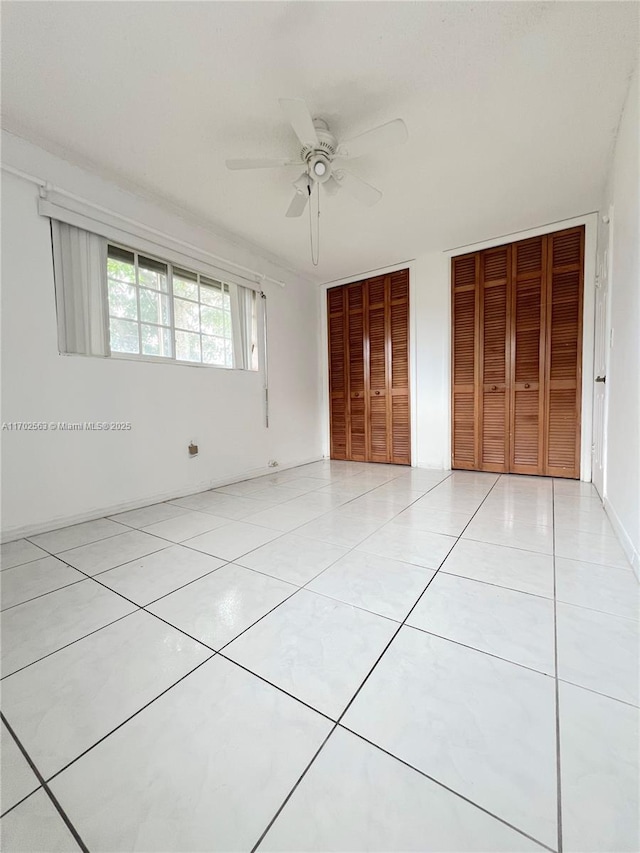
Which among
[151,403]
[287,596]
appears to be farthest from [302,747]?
[151,403]

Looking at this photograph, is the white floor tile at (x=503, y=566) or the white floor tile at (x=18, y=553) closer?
the white floor tile at (x=503, y=566)

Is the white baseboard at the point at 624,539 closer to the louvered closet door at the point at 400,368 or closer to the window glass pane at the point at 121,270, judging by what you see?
the louvered closet door at the point at 400,368

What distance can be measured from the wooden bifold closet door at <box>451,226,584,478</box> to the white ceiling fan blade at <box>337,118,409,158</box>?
2.45 m

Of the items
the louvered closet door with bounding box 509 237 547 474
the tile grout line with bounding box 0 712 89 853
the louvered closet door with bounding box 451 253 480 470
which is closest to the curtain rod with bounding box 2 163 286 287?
the louvered closet door with bounding box 451 253 480 470

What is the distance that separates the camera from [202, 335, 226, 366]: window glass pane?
11.6 feet

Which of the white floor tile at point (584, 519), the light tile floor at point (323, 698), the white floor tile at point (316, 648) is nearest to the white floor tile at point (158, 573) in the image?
the light tile floor at point (323, 698)

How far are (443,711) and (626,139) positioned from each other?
3.13 meters

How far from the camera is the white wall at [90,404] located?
224 centimetres

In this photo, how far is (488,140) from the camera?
2361 millimetres

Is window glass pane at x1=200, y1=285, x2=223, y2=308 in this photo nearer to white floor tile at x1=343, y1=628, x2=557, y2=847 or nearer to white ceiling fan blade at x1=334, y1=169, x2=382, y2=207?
white ceiling fan blade at x1=334, y1=169, x2=382, y2=207

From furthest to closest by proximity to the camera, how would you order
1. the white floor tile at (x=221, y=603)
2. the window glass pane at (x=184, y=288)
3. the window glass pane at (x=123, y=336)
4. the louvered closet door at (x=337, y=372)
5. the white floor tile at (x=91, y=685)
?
the louvered closet door at (x=337, y=372) → the window glass pane at (x=184, y=288) → the window glass pane at (x=123, y=336) → the white floor tile at (x=221, y=603) → the white floor tile at (x=91, y=685)

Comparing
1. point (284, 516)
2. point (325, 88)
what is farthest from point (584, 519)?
point (325, 88)

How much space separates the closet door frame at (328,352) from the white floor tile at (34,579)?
3.78 meters

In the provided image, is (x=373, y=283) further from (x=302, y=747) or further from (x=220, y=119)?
(x=302, y=747)
